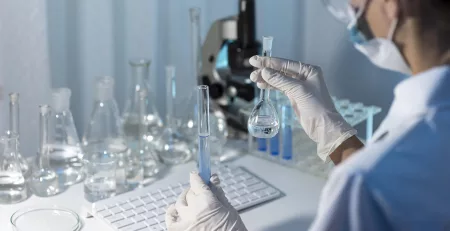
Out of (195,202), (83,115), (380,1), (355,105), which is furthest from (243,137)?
(380,1)

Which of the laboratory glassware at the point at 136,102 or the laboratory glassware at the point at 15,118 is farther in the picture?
the laboratory glassware at the point at 136,102

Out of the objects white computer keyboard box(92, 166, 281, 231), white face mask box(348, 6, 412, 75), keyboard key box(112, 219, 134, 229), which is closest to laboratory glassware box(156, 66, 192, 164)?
white computer keyboard box(92, 166, 281, 231)

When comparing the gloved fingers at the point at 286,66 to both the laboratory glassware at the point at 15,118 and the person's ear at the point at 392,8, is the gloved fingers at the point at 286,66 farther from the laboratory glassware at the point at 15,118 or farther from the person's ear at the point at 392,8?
the laboratory glassware at the point at 15,118

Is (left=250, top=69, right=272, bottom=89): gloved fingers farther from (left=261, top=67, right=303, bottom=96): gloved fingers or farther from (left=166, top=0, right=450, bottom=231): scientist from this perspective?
(left=166, top=0, right=450, bottom=231): scientist

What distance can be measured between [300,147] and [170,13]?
60cm

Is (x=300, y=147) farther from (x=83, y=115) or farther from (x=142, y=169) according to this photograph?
(x=83, y=115)

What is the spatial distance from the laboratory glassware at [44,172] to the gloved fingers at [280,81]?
0.54 metres

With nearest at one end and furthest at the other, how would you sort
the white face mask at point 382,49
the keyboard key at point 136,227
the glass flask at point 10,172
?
1. the white face mask at point 382,49
2. the keyboard key at point 136,227
3. the glass flask at point 10,172

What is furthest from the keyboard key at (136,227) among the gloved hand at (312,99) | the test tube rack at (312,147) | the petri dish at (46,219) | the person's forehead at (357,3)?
the person's forehead at (357,3)

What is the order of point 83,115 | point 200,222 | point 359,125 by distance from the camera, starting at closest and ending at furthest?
1. point 200,222
2. point 359,125
3. point 83,115

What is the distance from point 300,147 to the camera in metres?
1.74

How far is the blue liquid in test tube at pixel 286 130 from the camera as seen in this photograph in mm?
1678

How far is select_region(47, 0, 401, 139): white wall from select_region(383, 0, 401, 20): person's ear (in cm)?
90

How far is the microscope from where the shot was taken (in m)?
1.85
